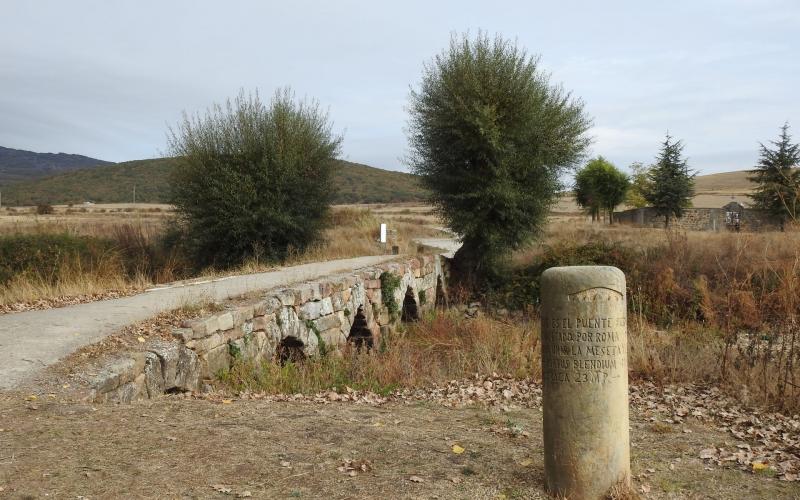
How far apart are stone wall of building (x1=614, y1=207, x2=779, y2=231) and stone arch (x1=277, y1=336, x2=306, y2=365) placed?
25.6m

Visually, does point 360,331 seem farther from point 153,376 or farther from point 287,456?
point 287,456

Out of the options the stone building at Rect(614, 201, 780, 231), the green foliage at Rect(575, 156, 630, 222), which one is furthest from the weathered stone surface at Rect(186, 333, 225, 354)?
the green foliage at Rect(575, 156, 630, 222)

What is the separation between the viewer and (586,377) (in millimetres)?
4230

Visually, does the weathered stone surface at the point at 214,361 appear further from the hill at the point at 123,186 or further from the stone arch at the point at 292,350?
the hill at the point at 123,186

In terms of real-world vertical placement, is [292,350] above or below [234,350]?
below

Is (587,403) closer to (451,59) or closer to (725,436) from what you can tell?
(725,436)

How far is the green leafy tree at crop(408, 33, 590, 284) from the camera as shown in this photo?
18188mm

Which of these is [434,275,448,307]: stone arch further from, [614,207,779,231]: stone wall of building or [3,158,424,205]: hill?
[3,158,424,205]: hill

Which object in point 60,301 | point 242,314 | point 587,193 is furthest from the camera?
point 587,193

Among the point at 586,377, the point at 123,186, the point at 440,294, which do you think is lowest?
the point at 440,294

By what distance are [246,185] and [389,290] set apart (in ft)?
21.6

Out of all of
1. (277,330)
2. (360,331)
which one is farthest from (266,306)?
(360,331)

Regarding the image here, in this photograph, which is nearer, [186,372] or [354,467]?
[354,467]

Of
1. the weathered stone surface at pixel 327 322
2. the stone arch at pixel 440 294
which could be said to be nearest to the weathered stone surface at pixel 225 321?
the weathered stone surface at pixel 327 322
